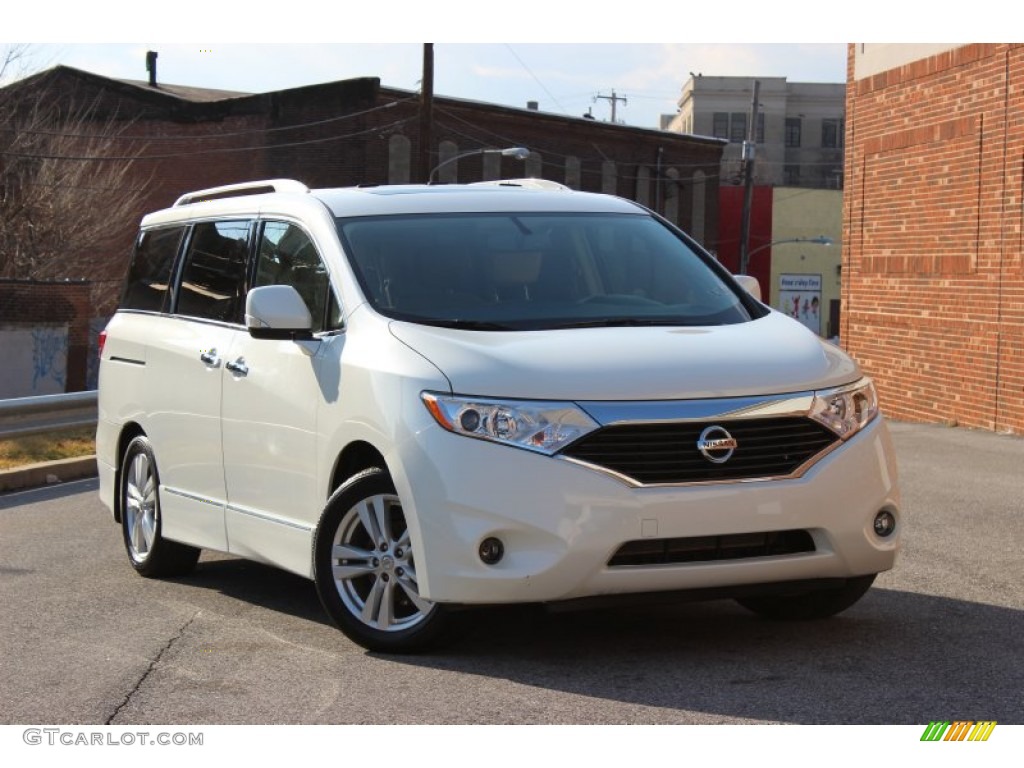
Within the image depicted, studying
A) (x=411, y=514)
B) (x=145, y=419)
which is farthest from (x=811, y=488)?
(x=145, y=419)

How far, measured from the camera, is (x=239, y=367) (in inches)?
298

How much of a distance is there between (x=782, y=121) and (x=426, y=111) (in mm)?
75064

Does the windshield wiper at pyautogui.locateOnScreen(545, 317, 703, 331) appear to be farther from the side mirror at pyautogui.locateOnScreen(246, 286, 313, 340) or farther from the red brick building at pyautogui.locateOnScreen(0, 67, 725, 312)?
the red brick building at pyautogui.locateOnScreen(0, 67, 725, 312)

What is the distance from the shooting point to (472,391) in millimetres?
6012

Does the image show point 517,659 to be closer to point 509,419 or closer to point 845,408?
point 509,419

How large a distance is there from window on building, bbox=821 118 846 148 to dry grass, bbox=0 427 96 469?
314 ft

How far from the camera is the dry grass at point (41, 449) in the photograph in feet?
57.1

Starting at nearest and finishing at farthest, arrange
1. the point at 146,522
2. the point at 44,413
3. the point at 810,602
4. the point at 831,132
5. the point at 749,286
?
the point at 810,602
the point at 749,286
the point at 146,522
the point at 44,413
the point at 831,132

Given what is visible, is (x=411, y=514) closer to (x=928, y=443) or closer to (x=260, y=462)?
(x=260, y=462)

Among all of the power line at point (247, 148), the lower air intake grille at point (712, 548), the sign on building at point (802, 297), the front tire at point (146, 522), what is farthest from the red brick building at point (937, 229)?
the sign on building at point (802, 297)

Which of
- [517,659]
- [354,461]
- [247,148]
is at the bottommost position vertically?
[517,659]

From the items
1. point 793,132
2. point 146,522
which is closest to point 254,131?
point 146,522

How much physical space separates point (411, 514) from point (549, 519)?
552mm
